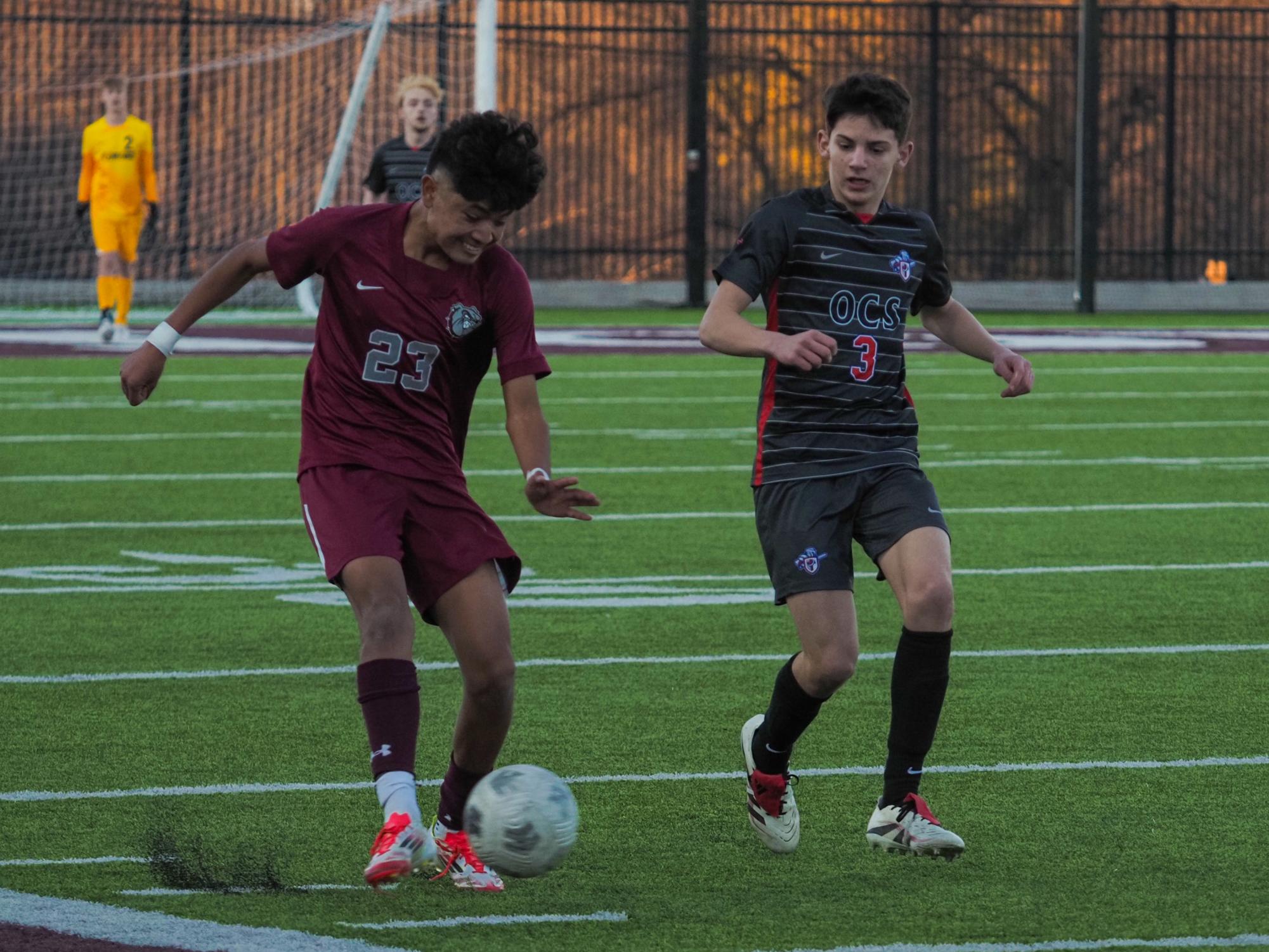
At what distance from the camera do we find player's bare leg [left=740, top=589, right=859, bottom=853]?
521 cm

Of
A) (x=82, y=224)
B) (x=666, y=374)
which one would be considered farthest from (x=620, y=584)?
(x=82, y=224)

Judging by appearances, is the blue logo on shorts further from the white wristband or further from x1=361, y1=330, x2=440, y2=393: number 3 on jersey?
the white wristband

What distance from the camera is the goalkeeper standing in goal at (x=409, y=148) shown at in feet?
49.9

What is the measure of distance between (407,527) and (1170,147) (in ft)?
84.0

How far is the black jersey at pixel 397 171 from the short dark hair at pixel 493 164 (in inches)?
415

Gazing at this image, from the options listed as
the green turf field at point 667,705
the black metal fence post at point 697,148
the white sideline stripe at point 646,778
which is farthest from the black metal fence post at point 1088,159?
the white sideline stripe at point 646,778

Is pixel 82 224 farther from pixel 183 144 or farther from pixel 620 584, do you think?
pixel 620 584

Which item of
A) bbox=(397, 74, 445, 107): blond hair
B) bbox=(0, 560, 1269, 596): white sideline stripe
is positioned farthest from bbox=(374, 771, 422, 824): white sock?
bbox=(397, 74, 445, 107): blond hair

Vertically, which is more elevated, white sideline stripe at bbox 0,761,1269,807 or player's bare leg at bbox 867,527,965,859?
player's bare leg at bbox 867,527,965,859

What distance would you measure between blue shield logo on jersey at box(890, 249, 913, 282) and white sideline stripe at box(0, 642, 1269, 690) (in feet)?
7.29

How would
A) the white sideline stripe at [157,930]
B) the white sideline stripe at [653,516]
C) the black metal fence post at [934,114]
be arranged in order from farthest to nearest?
1. the black metal fence post at [934,114]
2. the white sideline stripe at [653,516]
3. the white sideline stripe at [157,930]

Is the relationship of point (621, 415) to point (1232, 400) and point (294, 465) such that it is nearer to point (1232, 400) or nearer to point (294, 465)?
point (294, 465)

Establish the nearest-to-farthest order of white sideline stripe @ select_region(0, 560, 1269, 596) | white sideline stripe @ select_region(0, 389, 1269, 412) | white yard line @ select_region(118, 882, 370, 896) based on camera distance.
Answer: white yard line @ select_region(118, 882, 370, 896) < white sideline stripe @ select_region(0, 560, 1269, 596) < white sideline stripe @ select_region(0, 389, 1269, 412)

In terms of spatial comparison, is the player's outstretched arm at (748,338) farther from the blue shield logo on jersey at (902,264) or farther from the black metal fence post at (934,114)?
the black metal fence post at (934,114)
